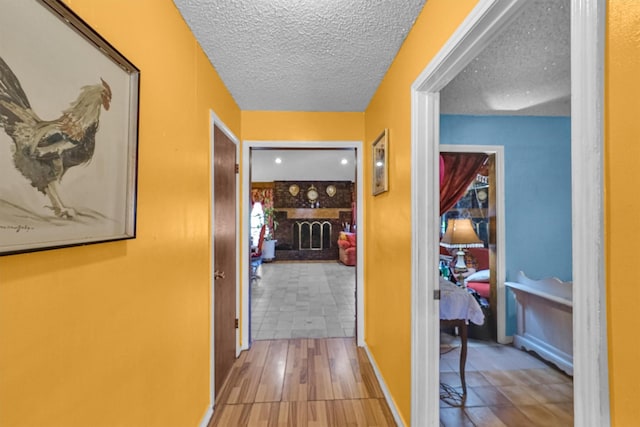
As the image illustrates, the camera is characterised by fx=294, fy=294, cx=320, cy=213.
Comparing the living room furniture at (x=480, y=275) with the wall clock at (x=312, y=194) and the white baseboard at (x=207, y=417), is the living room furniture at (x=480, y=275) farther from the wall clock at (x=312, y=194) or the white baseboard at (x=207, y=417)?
the wall clock at (x=312, y=194)

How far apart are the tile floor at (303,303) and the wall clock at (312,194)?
2.40 meters

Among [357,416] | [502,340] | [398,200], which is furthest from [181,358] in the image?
[502,340]

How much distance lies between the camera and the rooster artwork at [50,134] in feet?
2.04

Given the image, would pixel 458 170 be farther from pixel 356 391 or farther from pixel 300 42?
pixel 356 391

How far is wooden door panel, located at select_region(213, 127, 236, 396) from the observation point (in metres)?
2.19

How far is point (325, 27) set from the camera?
1.67 m

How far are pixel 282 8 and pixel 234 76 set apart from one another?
2.85 ft

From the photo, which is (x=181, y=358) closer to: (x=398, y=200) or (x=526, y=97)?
(x=398, y=200)

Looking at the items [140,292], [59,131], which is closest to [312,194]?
[140,292]

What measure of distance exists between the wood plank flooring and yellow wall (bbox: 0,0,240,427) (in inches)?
15.0

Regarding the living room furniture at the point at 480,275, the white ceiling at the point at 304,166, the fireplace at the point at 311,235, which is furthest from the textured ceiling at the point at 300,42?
the fireplace at the point at 311,235

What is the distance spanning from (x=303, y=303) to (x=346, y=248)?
3.72 metres

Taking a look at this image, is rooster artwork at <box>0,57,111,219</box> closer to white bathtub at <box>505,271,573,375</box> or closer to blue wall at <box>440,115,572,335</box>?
blue wall at <box>440,115,572,335</box>

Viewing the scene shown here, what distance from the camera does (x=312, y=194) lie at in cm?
903
